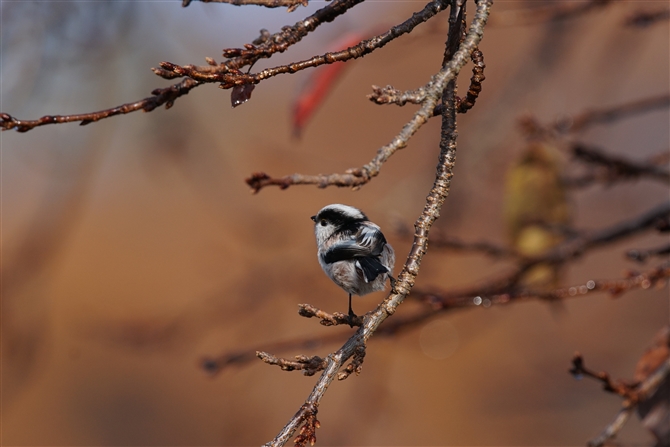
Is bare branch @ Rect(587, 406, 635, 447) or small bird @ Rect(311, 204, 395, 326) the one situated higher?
small bird @ Rect(311, 204, 395, 326)

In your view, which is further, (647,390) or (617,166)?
(617,166)

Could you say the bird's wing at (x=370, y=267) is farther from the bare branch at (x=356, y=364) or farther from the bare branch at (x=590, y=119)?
the bare branch at (x=590, y=119)

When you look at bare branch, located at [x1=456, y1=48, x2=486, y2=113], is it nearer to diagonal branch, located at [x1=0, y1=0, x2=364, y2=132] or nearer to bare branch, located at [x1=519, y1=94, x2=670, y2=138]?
diagonal branch, located at [x1=0, y1=0, x2=364, y2=132]

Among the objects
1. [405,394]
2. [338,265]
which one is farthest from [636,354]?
[338,265]

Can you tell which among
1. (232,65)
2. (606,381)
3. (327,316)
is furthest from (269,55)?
(606,381)

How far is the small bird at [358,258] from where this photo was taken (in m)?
1.05

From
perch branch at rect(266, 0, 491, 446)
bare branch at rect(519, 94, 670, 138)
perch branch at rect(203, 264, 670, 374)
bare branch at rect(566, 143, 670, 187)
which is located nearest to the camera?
perch branch at rect(266, 0, 491, 446)

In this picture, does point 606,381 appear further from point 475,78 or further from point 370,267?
point 475,78

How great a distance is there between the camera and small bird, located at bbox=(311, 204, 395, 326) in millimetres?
1046

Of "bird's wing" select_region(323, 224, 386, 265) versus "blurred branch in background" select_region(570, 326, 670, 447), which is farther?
"blurred branch in background" select_region(570, 326, 670, 447)

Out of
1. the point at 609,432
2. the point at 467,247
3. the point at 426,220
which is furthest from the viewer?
the point at 467,247

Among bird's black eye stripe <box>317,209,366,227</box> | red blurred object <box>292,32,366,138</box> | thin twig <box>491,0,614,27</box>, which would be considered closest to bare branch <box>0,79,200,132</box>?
bird's black eye stripe <box>317,209,366,227</box>

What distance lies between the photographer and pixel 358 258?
107 centimetres

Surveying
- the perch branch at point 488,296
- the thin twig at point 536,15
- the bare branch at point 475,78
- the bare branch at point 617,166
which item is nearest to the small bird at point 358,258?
the bare branch at point 475,78
